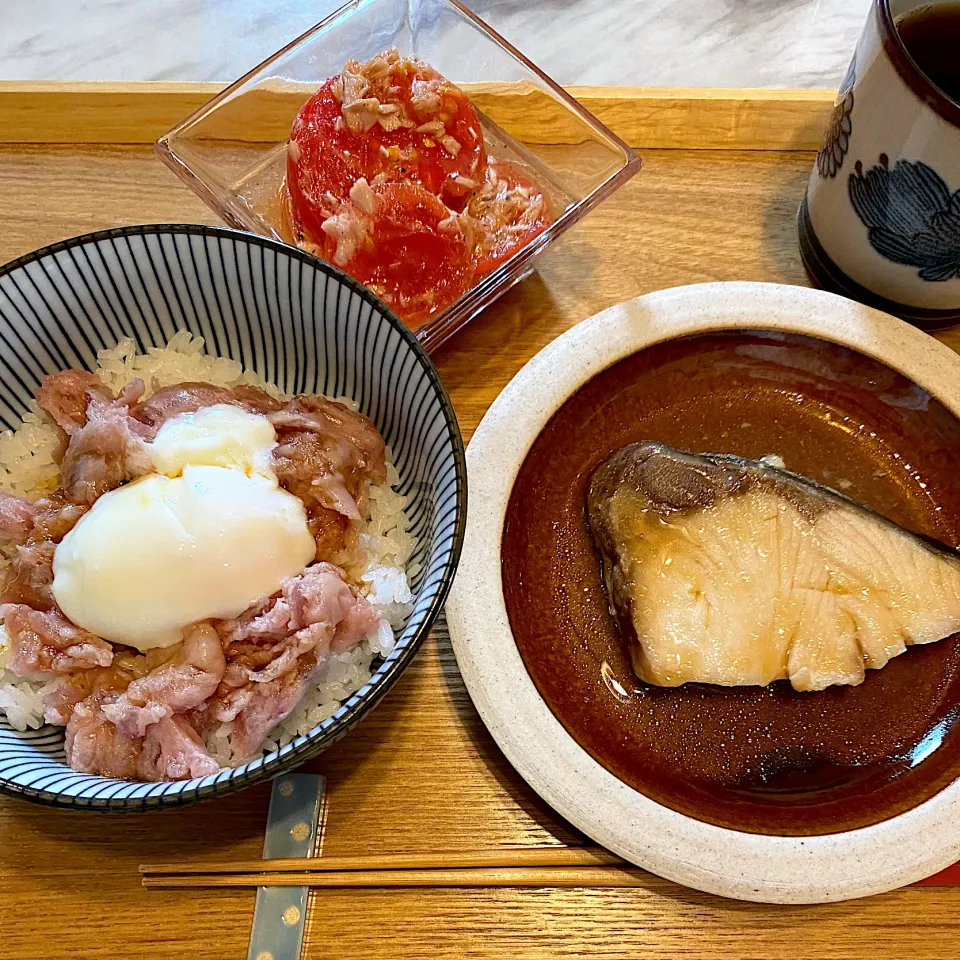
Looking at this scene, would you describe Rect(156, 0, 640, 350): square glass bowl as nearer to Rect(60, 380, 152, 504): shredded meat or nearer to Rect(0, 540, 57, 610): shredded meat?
Rect(60, 380, 152, 504): shredded meat

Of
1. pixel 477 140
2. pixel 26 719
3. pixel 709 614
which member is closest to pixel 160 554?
pixel 26 719

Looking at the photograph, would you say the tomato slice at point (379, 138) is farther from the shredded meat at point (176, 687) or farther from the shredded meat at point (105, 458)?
the shredded meat at point (176, 687)

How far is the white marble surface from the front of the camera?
7.13ft

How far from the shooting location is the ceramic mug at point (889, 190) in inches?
49.7

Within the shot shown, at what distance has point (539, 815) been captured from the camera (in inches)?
49.7

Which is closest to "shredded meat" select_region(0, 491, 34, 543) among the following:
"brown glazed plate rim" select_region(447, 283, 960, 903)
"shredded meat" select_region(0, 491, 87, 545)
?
"shredded meat" select_region(0, 491, 87, 545)

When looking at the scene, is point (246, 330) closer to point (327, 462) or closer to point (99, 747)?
point (327, 462)

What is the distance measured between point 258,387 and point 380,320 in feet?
0.91

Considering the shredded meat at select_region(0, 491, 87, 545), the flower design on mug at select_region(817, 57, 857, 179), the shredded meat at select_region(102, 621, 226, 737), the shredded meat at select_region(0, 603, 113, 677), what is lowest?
the shredded meat at select_region(102, 621, 226, 737)

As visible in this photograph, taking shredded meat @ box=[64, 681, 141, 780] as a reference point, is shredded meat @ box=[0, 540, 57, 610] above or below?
above

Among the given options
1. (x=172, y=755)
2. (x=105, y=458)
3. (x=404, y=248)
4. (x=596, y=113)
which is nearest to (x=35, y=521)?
(x=105, y=458)

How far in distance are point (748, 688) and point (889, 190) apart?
82 centimetres

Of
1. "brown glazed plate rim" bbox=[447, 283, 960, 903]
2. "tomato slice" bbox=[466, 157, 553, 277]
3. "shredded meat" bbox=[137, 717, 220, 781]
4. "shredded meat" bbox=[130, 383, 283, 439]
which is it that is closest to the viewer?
"shredded meat" bbox=[137, 717, 220, 781]

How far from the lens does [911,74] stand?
1.25m
